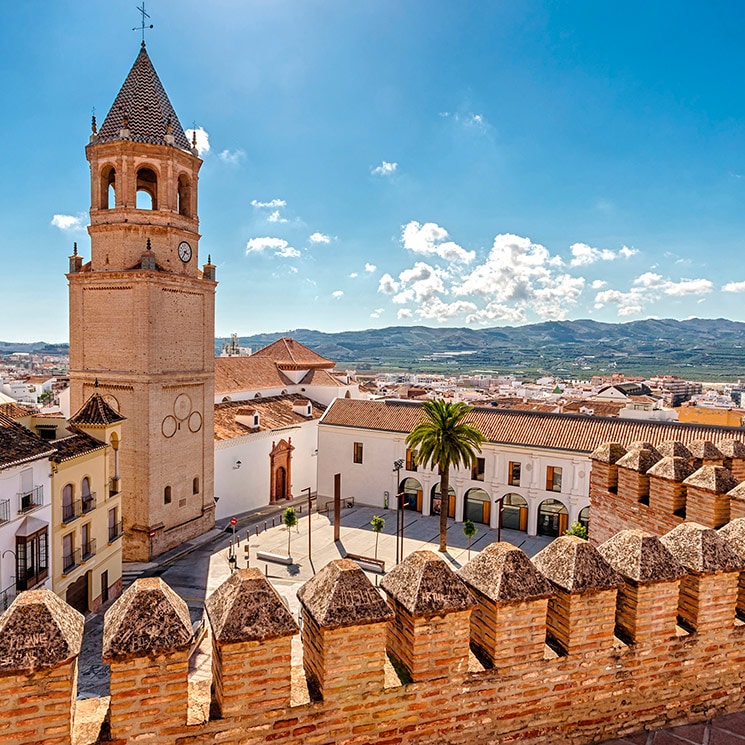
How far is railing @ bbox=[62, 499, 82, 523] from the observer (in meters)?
17.8

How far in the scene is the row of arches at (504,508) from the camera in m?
28.6

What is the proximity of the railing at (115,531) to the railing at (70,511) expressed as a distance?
246cm

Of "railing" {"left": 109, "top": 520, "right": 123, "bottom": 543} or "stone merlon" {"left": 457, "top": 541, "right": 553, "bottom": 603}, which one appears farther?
"railing" {"left": 109, "top": 520, "right": 123, "bottom": 543}

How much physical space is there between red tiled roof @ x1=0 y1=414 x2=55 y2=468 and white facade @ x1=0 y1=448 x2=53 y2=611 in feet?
0.61

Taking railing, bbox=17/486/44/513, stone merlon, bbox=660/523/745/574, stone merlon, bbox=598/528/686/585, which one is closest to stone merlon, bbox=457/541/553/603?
stone merlon, bbox=598/528/686/585

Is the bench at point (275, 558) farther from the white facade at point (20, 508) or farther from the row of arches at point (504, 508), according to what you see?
the white facade at point (20, 508)

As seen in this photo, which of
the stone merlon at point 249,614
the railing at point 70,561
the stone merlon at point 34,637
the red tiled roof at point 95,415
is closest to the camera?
the stone merlon at point 34,637

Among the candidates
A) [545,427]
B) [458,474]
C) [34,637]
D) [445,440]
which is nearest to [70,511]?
[445,440]

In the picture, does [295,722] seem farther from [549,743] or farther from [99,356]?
[99,356]

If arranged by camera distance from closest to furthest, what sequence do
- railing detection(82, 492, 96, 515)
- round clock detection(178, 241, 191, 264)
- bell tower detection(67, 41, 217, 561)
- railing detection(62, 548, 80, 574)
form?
railing detection(62, 548, 80, 574) → railing detection(82, 492, 96, 515) → bell tower detection(67, 41, 217, 561) → round clock detection(178, 241, 191, 264)

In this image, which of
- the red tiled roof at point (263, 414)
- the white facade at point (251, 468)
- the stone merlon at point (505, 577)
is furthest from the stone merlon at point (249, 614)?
the red tiled roof at point (263, 414)

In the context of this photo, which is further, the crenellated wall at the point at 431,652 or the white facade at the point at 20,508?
the white facade at the point at 20,508

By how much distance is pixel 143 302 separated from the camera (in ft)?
77.8

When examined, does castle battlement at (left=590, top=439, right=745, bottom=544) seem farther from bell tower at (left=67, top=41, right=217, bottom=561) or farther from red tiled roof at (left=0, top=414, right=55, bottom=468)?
bell tower at (left=67, top=41, right=217, bottom=561)
